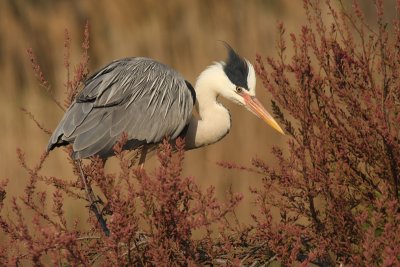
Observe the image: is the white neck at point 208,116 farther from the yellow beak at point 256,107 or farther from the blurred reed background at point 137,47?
the blurred reed background at point 137,47

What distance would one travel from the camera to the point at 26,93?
5.57 metres

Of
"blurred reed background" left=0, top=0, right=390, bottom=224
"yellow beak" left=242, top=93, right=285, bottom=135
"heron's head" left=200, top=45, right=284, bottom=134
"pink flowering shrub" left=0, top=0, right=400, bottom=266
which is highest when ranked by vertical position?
"blurred reed background" left=0, top=0, right=390, bottom=224

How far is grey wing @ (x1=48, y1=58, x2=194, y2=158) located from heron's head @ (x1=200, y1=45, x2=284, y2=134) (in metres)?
0.17

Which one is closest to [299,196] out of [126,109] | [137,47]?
[126,109]

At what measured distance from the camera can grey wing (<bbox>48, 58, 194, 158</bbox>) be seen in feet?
12.7

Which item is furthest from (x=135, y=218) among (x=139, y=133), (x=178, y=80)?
(x=178, y=80)

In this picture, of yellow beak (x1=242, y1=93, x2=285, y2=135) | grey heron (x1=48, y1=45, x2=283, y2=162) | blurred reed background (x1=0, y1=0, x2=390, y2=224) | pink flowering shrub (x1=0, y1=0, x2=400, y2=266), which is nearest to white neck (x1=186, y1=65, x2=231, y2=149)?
grey heron (x1=48, y1=45, x2=283, y2=162)

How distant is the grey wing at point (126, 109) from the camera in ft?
12.7

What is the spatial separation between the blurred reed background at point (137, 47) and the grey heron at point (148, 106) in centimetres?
88

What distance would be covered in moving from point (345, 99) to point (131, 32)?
10.3 feet

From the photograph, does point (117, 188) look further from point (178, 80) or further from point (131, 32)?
point (131, 32)

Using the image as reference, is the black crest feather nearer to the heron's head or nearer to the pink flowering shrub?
the heron's head

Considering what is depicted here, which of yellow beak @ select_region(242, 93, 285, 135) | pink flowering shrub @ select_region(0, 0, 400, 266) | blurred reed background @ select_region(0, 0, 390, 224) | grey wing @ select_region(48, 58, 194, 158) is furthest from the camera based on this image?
blurred reed background @ select_region(0, 0, 390, 224)

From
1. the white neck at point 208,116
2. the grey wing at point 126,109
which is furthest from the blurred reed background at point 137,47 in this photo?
the grey wing at point 126,109
